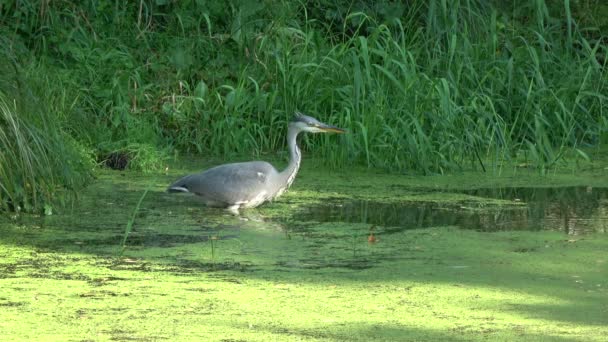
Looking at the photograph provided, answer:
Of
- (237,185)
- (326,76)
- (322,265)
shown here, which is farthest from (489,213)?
(326,76)

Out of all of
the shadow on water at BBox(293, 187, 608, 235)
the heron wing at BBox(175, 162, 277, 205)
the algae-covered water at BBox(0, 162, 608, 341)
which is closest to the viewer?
the algae-covered water at BBox(0, 162, 608, 341)

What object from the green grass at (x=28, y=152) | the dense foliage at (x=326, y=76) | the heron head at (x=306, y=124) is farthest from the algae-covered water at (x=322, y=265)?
the dense foliage at (x=326, y=76)

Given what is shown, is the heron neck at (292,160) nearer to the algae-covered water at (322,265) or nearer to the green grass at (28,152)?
the algae-covered water at (322,265)

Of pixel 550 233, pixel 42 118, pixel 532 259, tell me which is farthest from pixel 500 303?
pixel 42 118

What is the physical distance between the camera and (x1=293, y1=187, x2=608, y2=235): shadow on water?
20.5 feet

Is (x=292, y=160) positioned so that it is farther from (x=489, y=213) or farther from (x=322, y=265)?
(x=322, y=265)

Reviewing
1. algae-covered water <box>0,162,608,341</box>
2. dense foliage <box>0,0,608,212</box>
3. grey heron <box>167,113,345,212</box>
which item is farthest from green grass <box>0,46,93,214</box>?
grey heron <box>167,113,345,212</box>

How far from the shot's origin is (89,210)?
21.1 feet

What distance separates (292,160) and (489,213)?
1.12m

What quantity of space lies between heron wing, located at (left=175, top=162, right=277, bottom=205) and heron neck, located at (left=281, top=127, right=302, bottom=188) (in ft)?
0.36

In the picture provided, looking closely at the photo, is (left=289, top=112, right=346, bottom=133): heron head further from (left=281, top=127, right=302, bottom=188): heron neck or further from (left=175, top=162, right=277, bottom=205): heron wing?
(left=175, top=162, right=277, bottom=205): heron wing

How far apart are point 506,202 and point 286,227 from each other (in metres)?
1.41

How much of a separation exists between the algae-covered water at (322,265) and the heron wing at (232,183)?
0.11m

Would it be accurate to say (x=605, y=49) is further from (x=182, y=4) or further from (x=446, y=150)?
(x=182, y=4)
